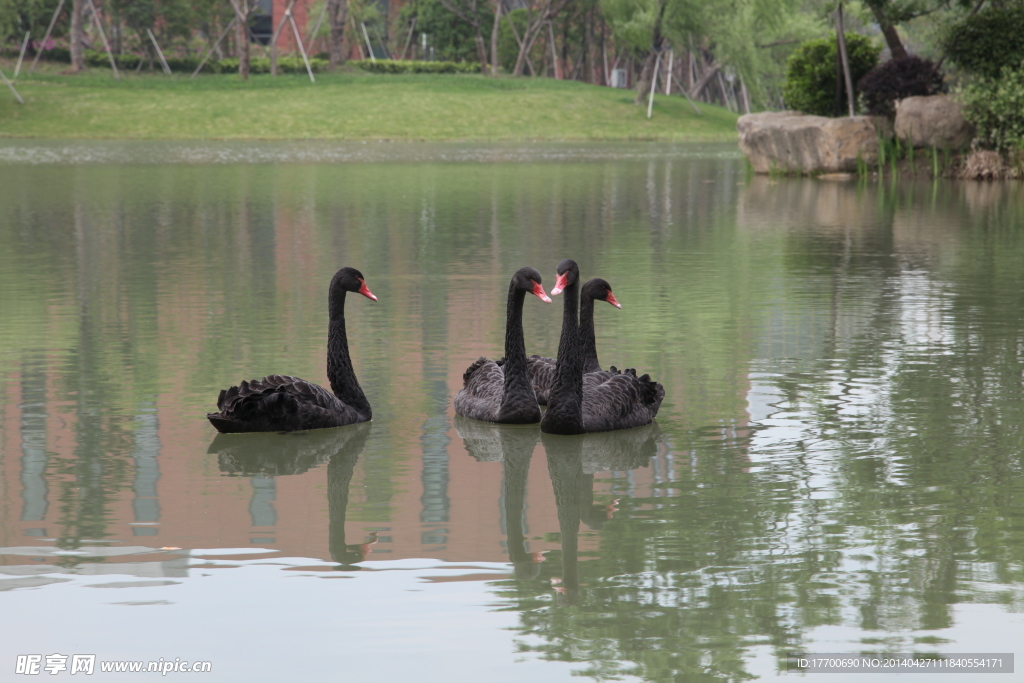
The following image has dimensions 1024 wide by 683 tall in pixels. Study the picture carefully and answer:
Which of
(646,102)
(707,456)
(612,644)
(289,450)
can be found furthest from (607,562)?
(646,102)

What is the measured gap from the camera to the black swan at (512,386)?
7.68 meters

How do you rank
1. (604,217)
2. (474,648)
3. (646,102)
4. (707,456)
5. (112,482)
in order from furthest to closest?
(646,102), (604,217), (707,456), (112,482), (474,648)

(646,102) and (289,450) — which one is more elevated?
(646,102)

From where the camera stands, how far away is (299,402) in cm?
761

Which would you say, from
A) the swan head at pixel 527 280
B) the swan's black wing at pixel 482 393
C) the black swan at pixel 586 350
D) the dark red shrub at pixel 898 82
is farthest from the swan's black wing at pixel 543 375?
the dark red shrub at pixel 898 82

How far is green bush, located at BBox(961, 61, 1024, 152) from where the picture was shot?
27.0 meters

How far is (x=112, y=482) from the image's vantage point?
6586 millimetres

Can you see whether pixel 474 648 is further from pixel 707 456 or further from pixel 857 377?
pixel 857 377

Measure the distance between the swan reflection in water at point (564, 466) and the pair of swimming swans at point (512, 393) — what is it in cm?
9

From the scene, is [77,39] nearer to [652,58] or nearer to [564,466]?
[652,58]

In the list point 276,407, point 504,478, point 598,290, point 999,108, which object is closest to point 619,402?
point 598,290

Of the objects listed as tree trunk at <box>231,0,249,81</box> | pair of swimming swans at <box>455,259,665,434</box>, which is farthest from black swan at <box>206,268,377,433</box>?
tree trunk at <box>231,0,249,81</box>

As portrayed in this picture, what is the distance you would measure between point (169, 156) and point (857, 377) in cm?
3299

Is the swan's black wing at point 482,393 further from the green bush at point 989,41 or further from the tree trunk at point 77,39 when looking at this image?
the tree trunk at point 77,39
